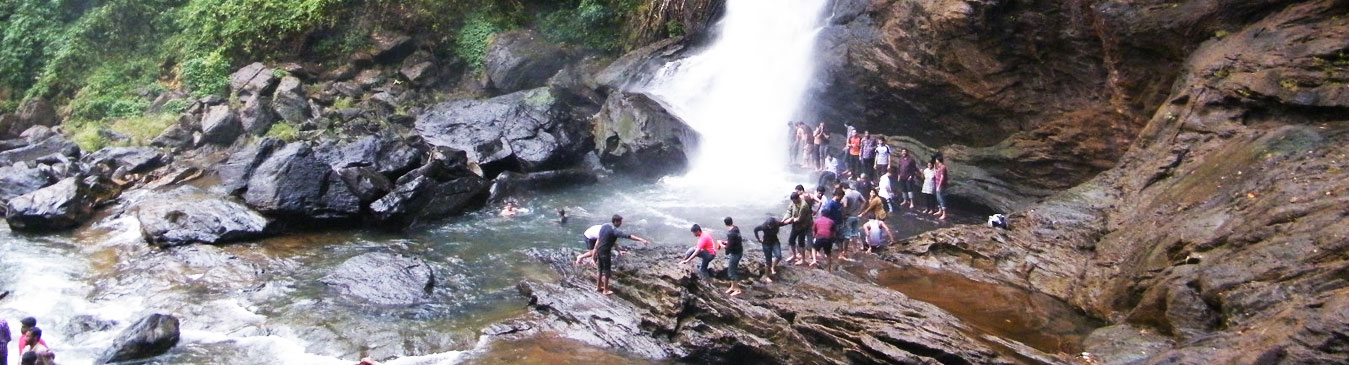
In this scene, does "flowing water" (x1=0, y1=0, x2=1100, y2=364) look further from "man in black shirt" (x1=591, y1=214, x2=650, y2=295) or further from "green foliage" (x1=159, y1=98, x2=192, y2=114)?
"green foliage" (x1=159, y1=98, x2=192, y2=114)

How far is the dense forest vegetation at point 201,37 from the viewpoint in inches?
1120

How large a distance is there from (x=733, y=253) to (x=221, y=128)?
19.1m

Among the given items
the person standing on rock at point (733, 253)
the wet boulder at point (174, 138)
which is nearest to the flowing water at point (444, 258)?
the person standing on rock at point (733, 253)

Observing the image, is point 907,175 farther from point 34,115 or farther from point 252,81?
point 34,115

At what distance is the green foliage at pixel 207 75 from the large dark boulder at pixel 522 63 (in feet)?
29.9

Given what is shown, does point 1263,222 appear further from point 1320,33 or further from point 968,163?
point 968,163

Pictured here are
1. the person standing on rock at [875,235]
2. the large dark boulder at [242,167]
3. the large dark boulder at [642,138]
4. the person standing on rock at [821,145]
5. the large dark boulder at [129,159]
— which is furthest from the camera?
the large dark boulder at [129,159]

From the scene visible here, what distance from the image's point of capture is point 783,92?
74.7ft

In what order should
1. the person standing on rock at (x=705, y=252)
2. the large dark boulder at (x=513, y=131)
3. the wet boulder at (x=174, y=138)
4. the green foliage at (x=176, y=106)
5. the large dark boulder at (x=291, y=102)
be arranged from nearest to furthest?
1. the person standing on rock at (x=705, y=252)
2. the large dark boulder at (x=513, y=131)
3. the wet boulder at (x=174, y=138)
4. the large dark boulder at (x=291, y=102)
5. the green foliage at (x=176, y=106)

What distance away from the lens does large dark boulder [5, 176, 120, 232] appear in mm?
17453

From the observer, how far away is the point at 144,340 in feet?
36.5

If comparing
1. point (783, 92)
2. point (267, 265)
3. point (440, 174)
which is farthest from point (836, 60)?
point (267, 265)

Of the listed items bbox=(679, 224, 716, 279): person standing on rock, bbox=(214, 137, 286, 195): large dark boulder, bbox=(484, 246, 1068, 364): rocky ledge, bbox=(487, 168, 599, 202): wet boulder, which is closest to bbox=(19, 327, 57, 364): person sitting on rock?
bbox=(484, 246, 1068, 364): rocky ledge

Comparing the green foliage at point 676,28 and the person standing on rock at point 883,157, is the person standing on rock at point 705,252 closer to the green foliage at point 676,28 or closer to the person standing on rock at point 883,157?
the person standing on rock at point 883,157
